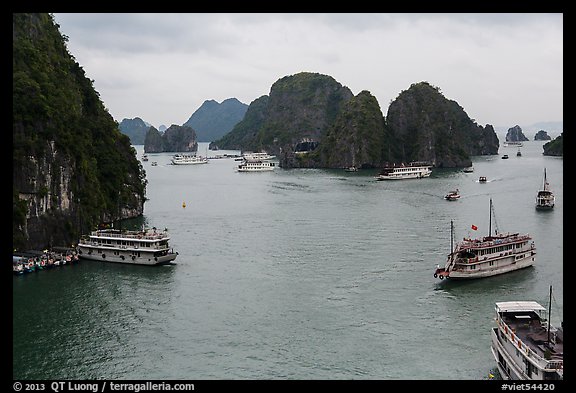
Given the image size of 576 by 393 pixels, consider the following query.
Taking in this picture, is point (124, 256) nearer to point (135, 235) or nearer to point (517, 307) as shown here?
point (135, 235)

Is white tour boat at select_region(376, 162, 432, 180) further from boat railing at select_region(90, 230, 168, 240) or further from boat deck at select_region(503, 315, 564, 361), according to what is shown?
boat deck at select_region(503, 315, 564, 361)

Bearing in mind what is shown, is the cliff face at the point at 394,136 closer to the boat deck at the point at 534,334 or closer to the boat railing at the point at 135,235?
the boat railing at the point at 135,235

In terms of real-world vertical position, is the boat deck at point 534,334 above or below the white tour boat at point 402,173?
below

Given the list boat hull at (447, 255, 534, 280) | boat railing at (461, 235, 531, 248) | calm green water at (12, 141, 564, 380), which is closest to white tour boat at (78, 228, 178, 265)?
calm green water at (12, 141, 564, 380)

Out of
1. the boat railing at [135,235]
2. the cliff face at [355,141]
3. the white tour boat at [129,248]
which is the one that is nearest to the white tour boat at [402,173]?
the cliff face at [355,141]
